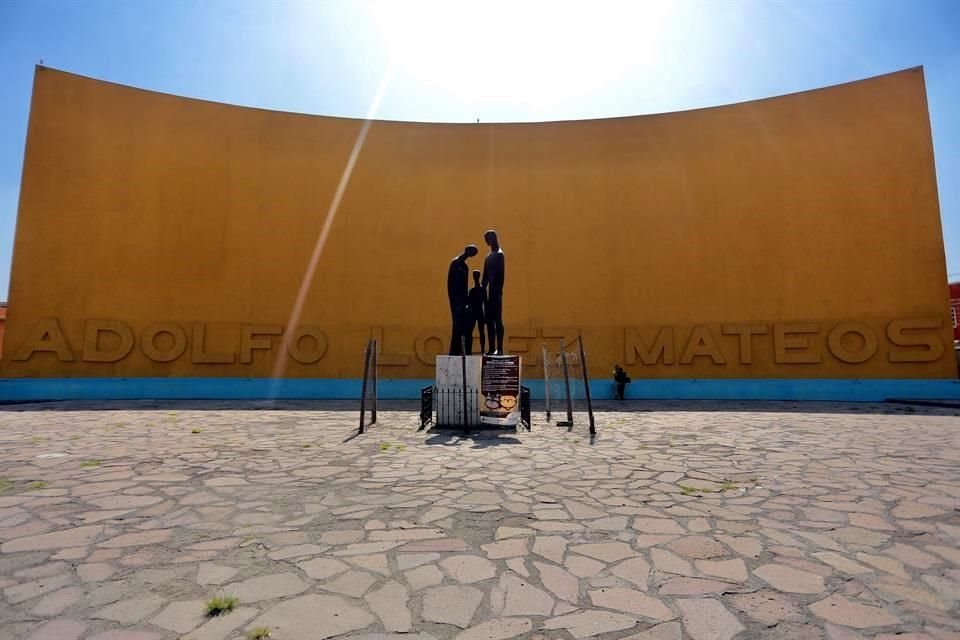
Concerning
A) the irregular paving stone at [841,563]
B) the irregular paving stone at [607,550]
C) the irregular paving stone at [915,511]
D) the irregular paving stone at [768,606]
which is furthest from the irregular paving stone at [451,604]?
the irregular paving stone at [915,511]

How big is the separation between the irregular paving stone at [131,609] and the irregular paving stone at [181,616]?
0.23 ft

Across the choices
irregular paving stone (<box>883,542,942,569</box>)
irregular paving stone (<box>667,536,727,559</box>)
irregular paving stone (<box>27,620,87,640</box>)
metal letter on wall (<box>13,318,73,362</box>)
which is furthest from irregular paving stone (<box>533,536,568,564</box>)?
metal letter on wall (<box>13,318,73,362</box>)

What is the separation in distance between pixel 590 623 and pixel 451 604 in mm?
661

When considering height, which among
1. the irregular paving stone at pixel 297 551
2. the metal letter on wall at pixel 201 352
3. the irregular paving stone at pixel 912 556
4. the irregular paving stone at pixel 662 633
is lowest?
the irregular paving stone at pixel 662 633

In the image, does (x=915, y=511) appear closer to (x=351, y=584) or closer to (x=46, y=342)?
(x=351, y=584)

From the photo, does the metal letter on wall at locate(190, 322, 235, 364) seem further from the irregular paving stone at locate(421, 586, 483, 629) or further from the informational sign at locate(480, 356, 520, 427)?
the irregular paving stone at locate(421, 586, 483, 629)

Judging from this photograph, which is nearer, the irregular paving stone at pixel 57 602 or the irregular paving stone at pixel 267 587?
the irregular paving stone at pixel 57 602

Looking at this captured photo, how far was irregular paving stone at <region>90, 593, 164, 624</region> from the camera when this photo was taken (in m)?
2.11

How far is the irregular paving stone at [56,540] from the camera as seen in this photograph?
2869mm

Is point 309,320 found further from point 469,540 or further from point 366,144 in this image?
point 469,540

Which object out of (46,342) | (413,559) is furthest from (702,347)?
(46,342)

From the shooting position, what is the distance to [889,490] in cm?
415

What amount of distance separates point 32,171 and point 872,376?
22769mm

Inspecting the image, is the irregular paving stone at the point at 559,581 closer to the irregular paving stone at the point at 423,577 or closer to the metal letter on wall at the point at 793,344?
the irregular paving stone at the point at 423,577
